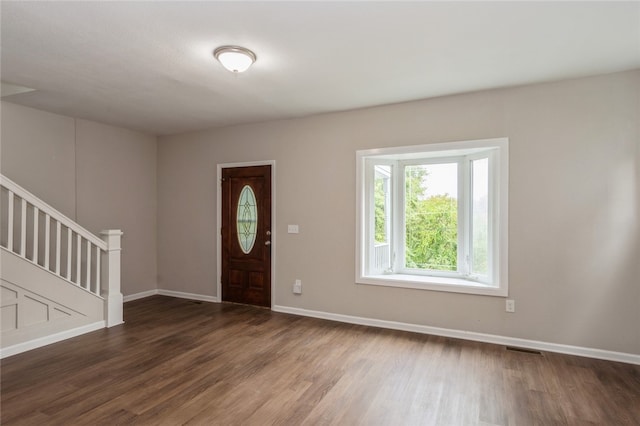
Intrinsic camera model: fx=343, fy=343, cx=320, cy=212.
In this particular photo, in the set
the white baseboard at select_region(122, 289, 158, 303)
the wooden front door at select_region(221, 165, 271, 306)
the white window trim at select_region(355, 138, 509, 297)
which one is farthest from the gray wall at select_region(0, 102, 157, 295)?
the white window trim at select_region(355, 138, 509, 297)

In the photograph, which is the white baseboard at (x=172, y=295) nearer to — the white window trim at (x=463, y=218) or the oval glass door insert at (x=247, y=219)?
the oval glass door insert at (x=247, y=219)

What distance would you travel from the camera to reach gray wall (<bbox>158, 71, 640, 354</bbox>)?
124 inches

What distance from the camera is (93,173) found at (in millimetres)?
4961

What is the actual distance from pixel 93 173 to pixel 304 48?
3947mm

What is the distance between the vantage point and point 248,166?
5.03 m

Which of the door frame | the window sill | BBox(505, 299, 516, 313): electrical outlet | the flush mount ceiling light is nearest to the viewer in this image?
the flush mount ceiling light

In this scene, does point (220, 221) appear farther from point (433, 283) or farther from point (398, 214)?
point (433, 283)

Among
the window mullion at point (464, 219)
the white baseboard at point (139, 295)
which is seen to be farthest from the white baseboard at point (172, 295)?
the window mullion at point (464, 219)

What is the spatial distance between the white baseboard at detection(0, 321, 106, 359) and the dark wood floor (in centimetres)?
9

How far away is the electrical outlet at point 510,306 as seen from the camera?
11.5 feet

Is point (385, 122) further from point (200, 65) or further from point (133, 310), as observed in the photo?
point (133, 310)

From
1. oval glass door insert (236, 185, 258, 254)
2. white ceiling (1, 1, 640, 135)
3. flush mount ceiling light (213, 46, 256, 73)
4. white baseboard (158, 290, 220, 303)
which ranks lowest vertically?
white baseboard (158, 290, 220, 303)

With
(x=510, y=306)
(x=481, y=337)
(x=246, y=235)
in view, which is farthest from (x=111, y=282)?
(x=510, y=306)

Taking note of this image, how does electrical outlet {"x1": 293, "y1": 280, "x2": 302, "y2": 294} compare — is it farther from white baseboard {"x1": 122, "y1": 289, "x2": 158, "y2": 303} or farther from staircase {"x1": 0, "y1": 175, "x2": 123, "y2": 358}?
white baseboard {"x1": 122, "y1": 289, "x2": 158, "y2": 303}
